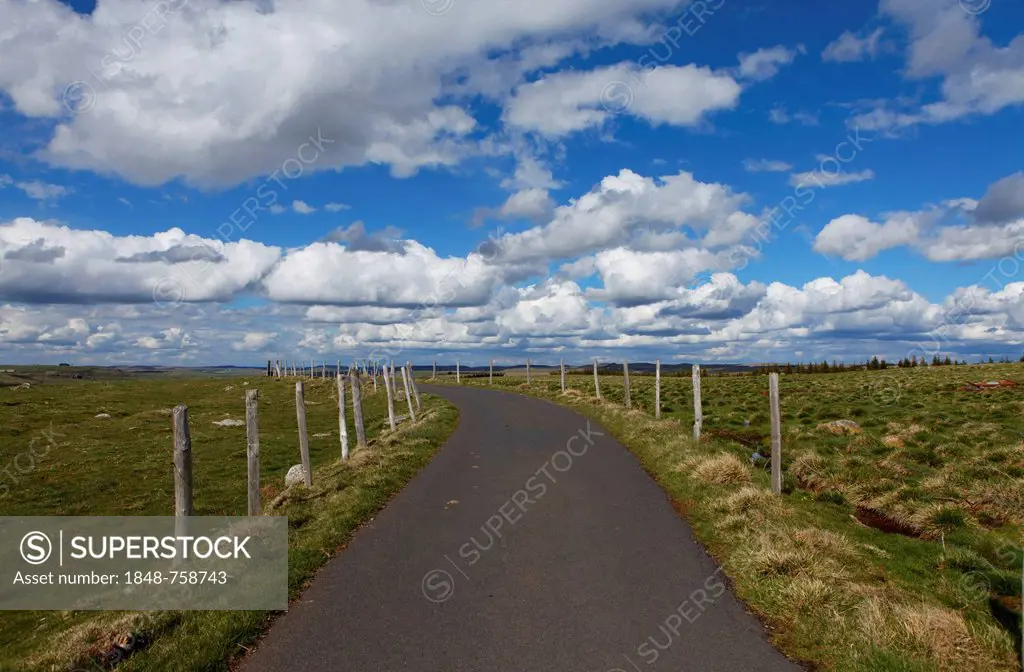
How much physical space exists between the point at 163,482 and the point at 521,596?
52.9 ft

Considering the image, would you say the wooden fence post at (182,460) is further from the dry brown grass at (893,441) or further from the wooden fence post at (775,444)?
the dry brown grass at (893,441)

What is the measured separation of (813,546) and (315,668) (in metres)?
6.52

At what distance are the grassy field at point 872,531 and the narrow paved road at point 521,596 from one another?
602mm

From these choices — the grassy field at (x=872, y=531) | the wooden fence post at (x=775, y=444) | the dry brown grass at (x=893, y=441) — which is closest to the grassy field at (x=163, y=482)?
the grassy field at (x=872, y=531)

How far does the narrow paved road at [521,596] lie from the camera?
590cm

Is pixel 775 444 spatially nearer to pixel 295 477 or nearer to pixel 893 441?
pixel 893 441

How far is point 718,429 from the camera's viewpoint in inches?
997

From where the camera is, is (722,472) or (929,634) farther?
(722,472)

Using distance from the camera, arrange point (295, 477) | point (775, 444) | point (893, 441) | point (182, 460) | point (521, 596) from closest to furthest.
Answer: point (521, 596) → point (182, 460) → point (775, 444) → point (295, 477) → point (893, 441)

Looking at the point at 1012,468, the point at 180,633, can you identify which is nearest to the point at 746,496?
the point at 1012,468

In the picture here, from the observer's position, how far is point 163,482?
19.3 m

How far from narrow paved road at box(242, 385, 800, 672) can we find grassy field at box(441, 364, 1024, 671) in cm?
60

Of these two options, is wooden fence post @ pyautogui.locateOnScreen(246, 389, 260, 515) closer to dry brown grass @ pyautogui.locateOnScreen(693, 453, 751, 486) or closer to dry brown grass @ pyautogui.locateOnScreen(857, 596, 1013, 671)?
dry brown grass @ pyautogui.locateOnScreen(693, 453, 751, 486)

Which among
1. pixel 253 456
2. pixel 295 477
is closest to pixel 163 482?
pixel 295 477
